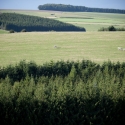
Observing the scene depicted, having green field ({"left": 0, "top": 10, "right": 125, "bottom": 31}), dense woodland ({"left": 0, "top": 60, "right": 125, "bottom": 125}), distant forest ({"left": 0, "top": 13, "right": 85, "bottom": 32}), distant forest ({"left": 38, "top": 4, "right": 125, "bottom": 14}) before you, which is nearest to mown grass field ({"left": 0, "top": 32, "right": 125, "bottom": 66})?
distant forest ({"left": 0, "top": 13, "right": 85, "bottom": 32})

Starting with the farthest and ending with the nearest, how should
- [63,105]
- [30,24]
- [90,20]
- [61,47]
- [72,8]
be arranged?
[72,8], [90,20], [30,24], [61,47], [63,105]

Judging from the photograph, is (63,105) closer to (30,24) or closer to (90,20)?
(30,24)

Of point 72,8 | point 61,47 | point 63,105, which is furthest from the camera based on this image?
point 72,8

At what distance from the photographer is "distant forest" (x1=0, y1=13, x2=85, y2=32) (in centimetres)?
5712

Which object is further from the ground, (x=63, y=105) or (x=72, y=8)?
(x=72, y=8)

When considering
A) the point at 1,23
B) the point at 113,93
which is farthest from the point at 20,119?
the point at 1,23

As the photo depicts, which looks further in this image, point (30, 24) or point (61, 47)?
point (30, 24)

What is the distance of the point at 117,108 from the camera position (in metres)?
12.9

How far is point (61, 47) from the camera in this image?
3953 cm

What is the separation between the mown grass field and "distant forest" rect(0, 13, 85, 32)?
10.6 m

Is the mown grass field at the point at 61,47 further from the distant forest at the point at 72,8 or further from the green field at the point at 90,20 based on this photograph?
the distant forest at the point at 72,8

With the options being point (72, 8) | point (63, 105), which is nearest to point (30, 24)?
point (72, 8)

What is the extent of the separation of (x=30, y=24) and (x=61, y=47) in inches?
890

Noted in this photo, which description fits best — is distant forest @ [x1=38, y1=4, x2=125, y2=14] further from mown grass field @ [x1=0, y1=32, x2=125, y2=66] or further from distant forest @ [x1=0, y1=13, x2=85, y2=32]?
mown grass field @ [x1=0, y1=32, x2=125, y2=66]
